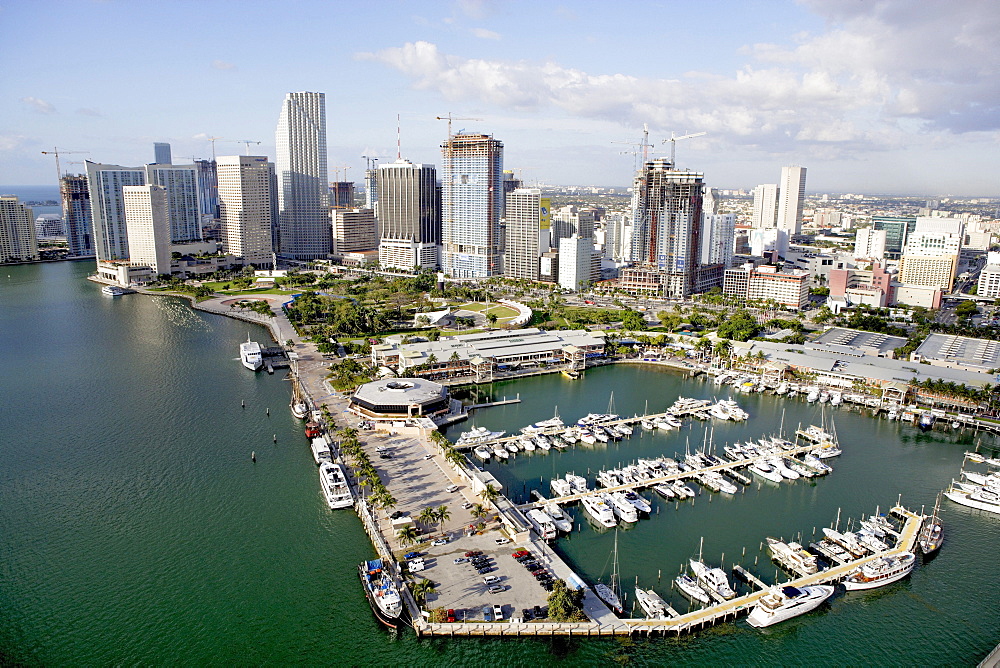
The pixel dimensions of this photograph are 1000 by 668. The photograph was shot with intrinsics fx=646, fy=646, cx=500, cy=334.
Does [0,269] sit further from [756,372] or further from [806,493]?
[806,493]

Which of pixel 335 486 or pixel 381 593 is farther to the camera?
pixel 335 486

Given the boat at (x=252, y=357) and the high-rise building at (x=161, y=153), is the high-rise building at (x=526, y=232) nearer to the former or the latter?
the boat at (x=252, y=357)

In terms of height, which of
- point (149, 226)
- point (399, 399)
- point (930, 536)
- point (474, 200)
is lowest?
point (930, 536)

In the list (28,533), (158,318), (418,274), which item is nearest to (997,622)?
(28,533)

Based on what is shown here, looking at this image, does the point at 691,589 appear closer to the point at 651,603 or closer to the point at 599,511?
the point at 651,603

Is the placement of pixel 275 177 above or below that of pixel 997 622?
above

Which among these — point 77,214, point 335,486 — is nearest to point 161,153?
point 77,214

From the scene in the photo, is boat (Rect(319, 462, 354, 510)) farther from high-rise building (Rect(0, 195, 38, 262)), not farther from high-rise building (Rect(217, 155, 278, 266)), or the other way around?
high-rise building (Rect(0, 195, 38, 262))

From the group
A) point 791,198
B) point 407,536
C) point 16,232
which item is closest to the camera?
point 407,536
